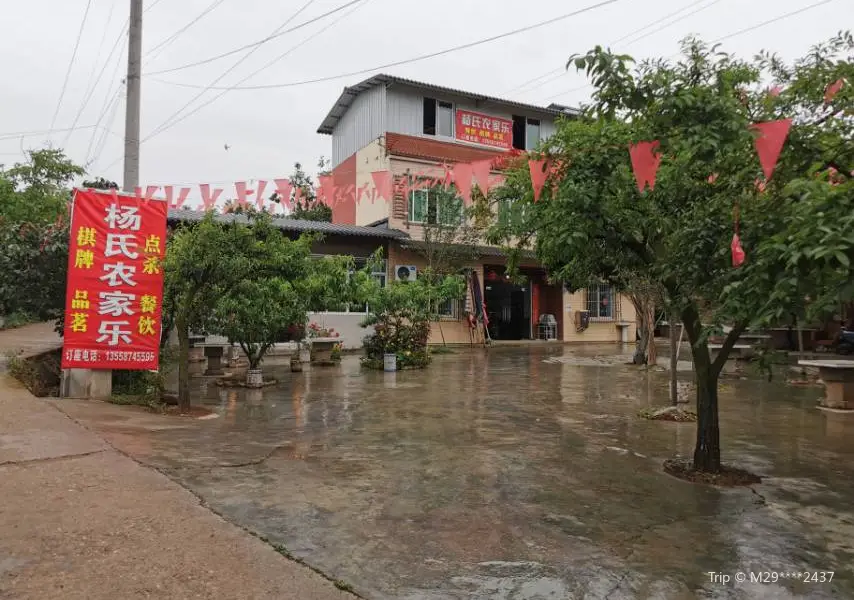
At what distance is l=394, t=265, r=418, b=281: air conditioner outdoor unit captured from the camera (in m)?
20.4

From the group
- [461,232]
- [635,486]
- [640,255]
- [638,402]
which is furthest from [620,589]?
[461,232]

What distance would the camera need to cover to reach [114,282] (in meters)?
8.65

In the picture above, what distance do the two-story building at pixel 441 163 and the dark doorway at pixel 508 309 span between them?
1.7 inches

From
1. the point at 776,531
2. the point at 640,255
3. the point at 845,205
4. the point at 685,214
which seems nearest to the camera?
the point at 845,205

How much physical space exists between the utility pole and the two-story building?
9722 mm

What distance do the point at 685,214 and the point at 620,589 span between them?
3.46 meters

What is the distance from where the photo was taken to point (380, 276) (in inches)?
816

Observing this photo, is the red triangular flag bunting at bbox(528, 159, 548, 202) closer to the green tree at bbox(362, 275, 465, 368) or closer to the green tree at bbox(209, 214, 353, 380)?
the green tree at bbox(209, 214, 353, 380)

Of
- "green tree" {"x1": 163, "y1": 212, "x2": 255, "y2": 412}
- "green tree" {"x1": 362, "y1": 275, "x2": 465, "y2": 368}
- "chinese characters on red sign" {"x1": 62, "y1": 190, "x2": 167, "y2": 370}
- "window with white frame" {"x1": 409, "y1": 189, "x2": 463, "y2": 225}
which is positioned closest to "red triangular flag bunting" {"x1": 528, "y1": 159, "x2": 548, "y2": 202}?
"green tree" {"x1": 163, "y1": 212, "x2": 255, "y2": 412}

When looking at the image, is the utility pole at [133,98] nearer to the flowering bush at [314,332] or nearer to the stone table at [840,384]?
the flowering bush at [314,332]

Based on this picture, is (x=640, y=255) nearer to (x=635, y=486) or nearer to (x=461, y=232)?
(x=635, y=486)

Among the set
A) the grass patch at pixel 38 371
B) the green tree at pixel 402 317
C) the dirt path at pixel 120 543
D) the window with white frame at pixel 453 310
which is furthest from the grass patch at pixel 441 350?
the dirt path at pixel 120 543

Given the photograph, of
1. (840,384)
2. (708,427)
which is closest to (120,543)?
(708,427)

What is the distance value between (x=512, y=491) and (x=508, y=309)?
21238 millimetres
